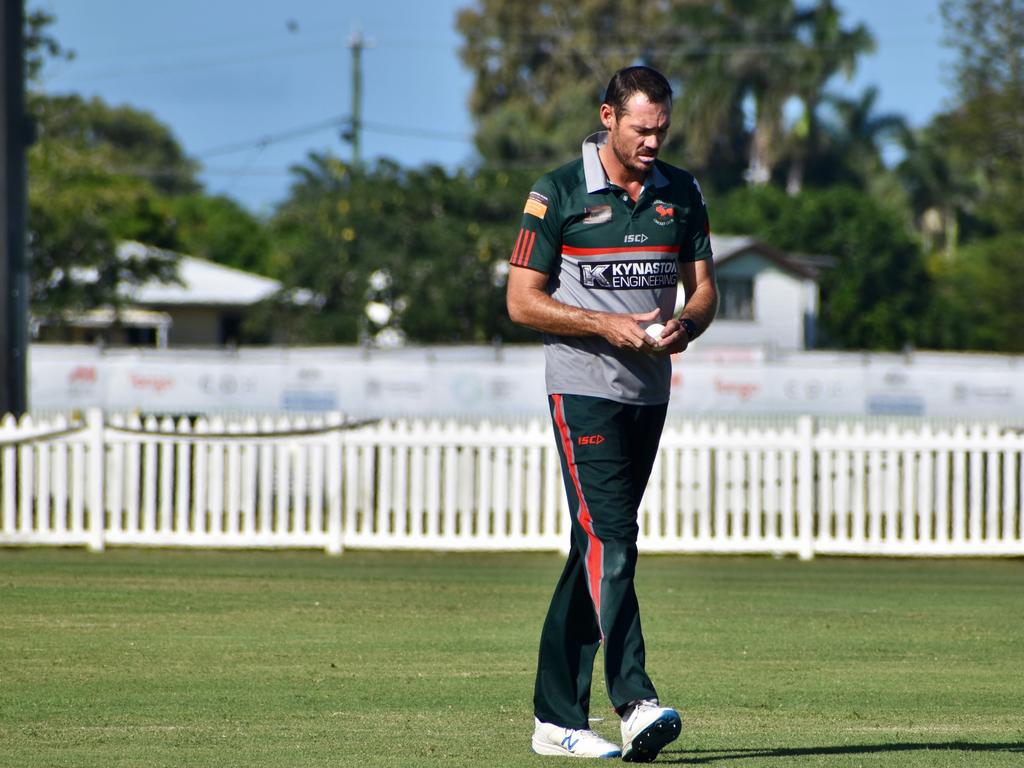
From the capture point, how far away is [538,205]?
202 inches

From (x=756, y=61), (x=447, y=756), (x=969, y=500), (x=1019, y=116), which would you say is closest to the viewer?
(x=447, y=756)

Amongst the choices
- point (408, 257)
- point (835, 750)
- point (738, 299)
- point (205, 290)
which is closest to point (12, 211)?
point (835, 750)

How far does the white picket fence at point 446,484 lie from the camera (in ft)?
44.1

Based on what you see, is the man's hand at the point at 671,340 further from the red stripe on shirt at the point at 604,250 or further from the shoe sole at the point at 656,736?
the shoe sole at the point at 656,736

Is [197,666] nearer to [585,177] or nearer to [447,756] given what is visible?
[447,756]

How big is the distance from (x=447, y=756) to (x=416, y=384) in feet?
54.3

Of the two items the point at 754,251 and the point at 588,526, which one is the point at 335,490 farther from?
the point at 754,251

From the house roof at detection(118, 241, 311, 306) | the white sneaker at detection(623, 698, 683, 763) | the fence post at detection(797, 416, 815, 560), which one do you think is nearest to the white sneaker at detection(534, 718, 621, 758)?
the white sneaker at detection(623, 698, 683, 763)

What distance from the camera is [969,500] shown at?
14266 mm

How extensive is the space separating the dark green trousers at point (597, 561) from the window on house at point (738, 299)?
47717 millimetres

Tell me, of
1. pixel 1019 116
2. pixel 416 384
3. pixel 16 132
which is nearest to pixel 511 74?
pixel 1019 116

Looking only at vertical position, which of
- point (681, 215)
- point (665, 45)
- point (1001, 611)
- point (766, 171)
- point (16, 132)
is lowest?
point (1001, 611)

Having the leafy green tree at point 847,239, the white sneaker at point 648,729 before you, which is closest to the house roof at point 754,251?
the leafy green tree at point 847,239

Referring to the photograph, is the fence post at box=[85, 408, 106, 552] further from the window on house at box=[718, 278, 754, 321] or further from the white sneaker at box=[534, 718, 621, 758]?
the window on house at box=[718, 278, 754, 321]
